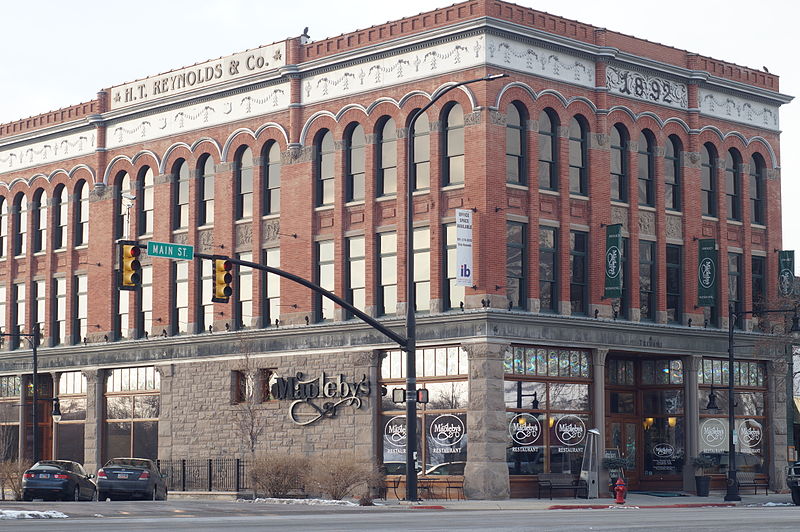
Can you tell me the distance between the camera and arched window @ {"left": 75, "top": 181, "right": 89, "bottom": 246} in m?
60.0

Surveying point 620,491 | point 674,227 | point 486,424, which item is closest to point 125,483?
point 486,424

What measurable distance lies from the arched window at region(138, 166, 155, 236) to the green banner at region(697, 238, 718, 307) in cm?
2118

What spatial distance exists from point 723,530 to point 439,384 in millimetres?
22641

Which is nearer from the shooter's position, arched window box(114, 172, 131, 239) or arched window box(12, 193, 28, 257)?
arched window box(114, 172, 131, 239)

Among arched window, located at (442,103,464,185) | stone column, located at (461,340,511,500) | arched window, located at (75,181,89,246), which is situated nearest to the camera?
stone column, located at (461,340,511,500)

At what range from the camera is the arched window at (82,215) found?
197 feet

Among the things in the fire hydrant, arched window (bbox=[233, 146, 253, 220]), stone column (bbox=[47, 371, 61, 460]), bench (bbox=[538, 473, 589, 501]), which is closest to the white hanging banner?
bench (bbox=[538, 473, 589, 501])

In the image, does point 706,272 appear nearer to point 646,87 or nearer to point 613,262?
point 613,262

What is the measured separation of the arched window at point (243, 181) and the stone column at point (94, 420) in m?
9.90

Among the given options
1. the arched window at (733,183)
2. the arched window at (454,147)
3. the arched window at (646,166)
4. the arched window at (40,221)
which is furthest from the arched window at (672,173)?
the arched window at (40,221)

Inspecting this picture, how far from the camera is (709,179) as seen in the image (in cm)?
5297

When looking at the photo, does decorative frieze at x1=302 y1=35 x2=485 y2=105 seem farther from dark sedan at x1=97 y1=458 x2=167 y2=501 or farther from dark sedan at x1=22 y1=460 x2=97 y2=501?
dark sedan at x1=22 y1=460 x2=97 y2=501

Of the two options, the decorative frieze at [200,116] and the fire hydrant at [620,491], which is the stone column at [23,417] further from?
the fire hydrant at [620,491]

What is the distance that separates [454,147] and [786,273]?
15710 mm
